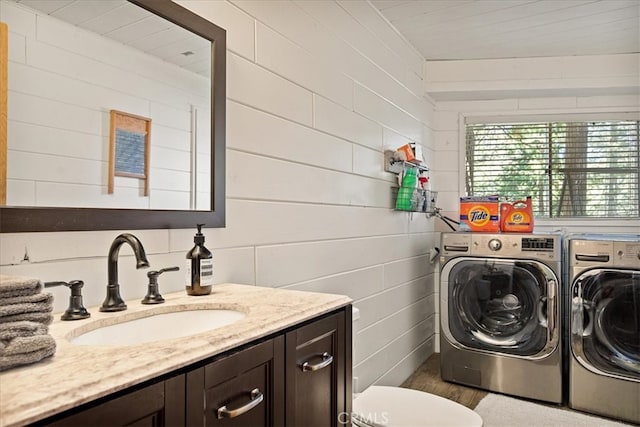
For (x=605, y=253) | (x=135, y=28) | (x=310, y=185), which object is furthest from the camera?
(x=605, y=253)

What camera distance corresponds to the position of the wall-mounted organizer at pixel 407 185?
2.75m

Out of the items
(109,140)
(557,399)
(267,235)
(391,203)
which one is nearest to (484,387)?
A: (557,399)

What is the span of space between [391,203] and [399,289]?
57cm

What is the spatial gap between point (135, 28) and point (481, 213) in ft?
7.95

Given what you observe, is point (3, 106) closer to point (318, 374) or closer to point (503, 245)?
point (318, 374)

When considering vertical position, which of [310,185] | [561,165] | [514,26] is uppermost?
[514,26]

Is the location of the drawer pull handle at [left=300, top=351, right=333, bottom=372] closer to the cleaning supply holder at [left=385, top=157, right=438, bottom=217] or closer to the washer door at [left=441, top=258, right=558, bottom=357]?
the cleaning supply holder at [left=385, top=157, right=438, bottom=217]

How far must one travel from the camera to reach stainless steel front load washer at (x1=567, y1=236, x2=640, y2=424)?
243 cm

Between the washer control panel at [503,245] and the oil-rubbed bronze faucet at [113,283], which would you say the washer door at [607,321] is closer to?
the washer control panel at [503,245]

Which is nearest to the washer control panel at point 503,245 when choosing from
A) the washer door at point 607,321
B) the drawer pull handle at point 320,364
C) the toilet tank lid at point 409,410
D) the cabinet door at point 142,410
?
the washer door at point 607,321

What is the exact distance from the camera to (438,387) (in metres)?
2.92

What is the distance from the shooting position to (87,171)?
3.61 ft

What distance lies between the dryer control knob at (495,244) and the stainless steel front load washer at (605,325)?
0.38m

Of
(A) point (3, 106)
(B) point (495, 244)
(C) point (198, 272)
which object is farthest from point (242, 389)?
(B) point (495, 244)
